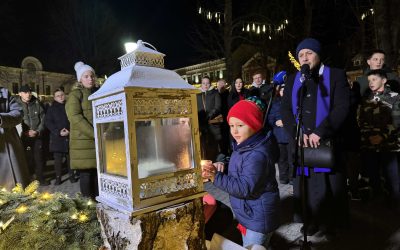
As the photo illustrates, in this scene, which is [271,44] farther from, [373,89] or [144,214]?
[144,214]

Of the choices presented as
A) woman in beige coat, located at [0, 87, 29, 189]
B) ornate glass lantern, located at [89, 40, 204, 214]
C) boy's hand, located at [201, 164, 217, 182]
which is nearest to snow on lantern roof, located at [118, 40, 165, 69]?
ornate glass lantern, located at [89, 40, 204, 214]

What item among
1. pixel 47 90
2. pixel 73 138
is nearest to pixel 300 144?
pixel 73 138

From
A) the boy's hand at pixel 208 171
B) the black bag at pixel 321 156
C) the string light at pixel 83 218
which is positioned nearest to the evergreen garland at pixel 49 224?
the string light at pixel 83 218

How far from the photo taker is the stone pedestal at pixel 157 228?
1.41m

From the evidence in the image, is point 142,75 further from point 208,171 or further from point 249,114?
point 249,114

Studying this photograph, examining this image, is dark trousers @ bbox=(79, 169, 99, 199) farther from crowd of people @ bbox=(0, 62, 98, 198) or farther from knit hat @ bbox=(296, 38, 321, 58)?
knit hat @ bbox=(296, 38, 321, 58)

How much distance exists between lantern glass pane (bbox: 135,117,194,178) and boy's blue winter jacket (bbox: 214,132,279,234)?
687 mm

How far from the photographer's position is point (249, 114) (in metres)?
2.33

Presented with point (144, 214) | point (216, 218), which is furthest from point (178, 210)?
point (216, 218)

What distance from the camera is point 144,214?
141 centimetres

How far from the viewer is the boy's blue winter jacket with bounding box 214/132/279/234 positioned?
7.24ft

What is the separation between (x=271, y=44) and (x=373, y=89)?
1822 centimetres

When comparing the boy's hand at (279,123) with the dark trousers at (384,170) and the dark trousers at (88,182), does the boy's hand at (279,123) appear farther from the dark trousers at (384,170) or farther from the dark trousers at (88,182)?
the dark trousers at (88,182)

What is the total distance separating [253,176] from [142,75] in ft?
3.92
